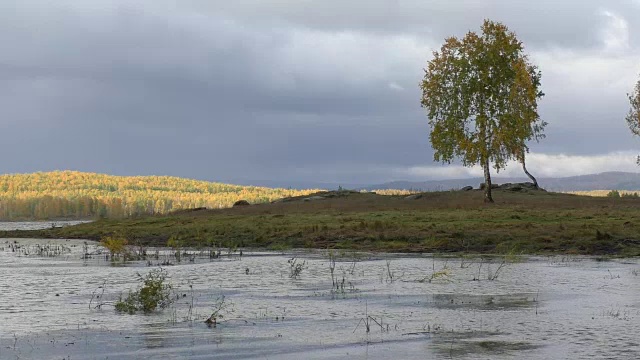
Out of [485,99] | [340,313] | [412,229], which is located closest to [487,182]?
[485,99]

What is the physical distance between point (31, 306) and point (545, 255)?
70.6 ft

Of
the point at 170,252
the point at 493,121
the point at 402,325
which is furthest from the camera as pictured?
the point at 493,121

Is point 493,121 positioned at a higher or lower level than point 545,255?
higher

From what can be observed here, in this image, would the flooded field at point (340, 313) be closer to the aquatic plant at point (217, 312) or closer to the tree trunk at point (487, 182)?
the aquatic plant at point (217, 312)

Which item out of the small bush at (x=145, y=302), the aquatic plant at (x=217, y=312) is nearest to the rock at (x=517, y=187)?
the aquatic plant at (x=217, y=312)

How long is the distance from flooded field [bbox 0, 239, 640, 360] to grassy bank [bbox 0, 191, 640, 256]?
22.6 feet

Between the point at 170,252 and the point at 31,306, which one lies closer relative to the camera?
the point at 31,306

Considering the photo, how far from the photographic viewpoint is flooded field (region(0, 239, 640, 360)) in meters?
13.8

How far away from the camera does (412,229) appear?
145 feet

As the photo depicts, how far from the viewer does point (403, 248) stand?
38.4 meters

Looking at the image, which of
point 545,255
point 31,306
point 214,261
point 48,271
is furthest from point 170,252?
point 31,306

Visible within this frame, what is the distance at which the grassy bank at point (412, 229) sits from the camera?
3709 cm

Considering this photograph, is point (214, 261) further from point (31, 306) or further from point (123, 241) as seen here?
point (31, 306)

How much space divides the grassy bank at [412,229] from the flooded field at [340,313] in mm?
6875
